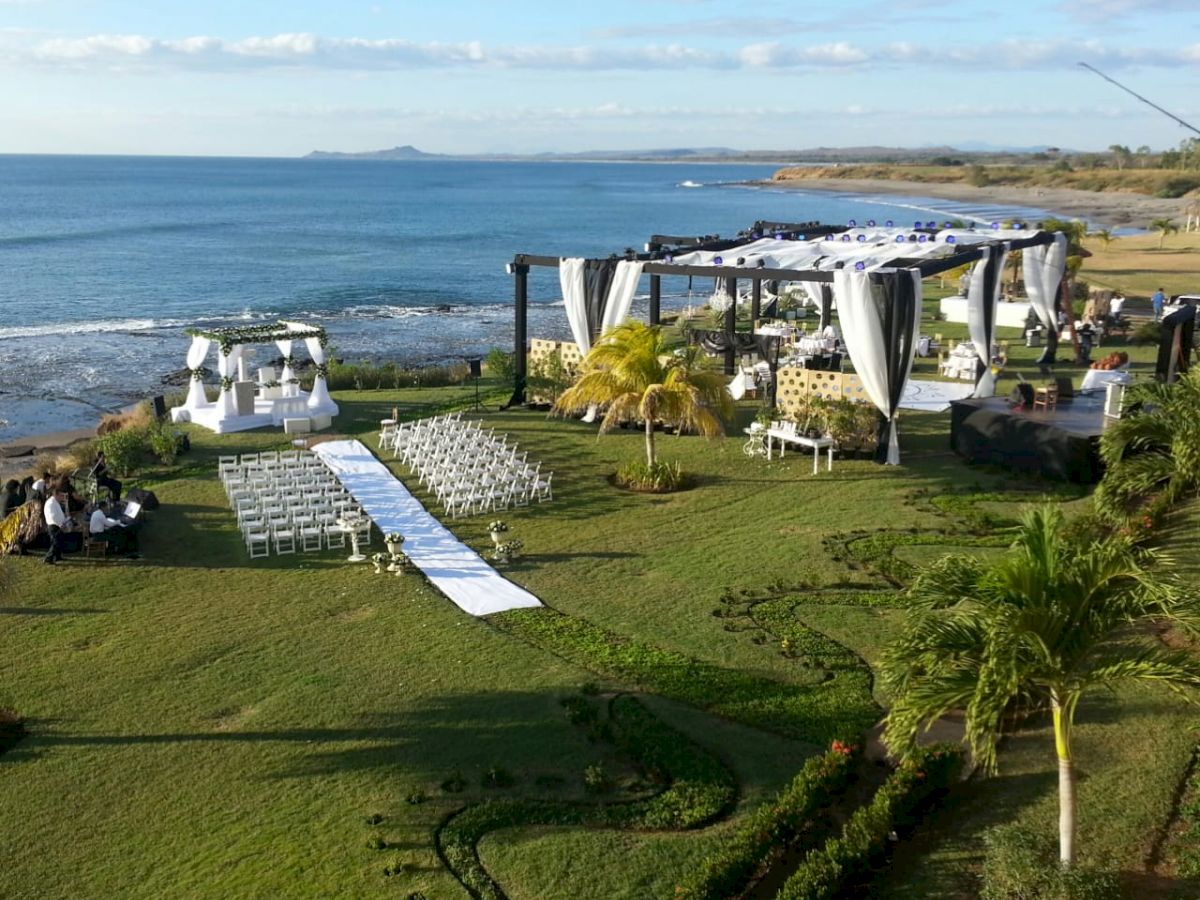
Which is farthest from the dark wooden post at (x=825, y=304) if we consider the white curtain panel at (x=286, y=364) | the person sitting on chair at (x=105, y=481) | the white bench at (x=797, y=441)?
the person sitting on chair at (x=105, y=481)

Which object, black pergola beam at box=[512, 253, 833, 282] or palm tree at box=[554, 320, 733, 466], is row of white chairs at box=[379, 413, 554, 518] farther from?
black pergola beam at box=[512, 253, 833, 282]

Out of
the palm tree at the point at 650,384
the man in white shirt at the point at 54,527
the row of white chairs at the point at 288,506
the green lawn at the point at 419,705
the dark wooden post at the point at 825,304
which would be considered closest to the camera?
the green lawn at the point at 419,705

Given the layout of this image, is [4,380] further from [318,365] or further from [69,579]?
[69,579]

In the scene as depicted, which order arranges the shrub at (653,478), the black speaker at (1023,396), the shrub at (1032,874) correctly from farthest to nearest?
the black speaker at (1023,396) → the shrub at (653,478) → the shrub at (1032,874)

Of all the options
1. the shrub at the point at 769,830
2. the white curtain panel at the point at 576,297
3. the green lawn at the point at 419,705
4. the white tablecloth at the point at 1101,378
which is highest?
the white curtain panel at the point at 576,297

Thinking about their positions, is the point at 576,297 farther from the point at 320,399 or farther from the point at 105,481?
the point at 105,481

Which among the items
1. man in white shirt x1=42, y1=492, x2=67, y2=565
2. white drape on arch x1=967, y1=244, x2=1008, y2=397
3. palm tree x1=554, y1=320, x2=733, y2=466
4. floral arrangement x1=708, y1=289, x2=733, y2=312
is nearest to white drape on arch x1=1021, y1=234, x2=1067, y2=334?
white drape on arch x1=967, y1=244, x2=1008, y2=397

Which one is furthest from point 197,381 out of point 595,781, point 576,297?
point 595,781

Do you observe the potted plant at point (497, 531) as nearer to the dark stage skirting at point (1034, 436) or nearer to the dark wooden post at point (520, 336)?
the dark stage skirting at point (1034, 436)
